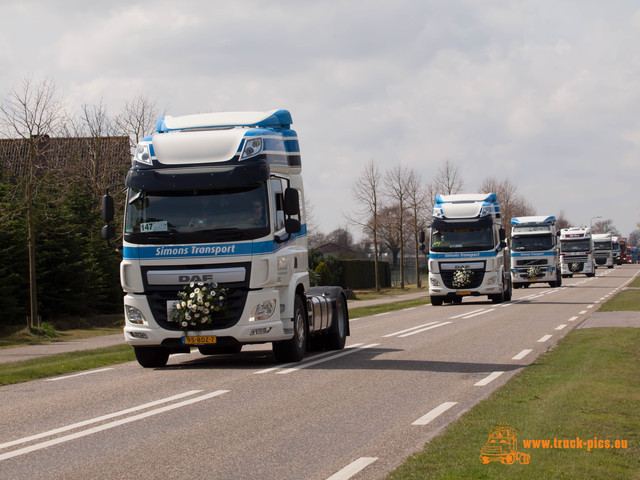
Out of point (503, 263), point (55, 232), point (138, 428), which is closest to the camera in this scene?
point (138, 428)

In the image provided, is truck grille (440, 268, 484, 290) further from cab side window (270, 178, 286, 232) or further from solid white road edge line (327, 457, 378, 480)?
solid white road edge line (327, 457, 378, 480)

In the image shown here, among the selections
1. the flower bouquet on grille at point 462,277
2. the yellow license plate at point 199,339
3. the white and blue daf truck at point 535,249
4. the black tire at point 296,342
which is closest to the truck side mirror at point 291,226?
the black tire at point 296,342

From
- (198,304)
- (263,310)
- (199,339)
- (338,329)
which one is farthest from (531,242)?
(198,304)

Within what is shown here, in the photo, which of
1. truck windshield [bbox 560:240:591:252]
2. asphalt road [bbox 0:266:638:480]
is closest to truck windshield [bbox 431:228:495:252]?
asphalt road [bbox 0:266:638:480]

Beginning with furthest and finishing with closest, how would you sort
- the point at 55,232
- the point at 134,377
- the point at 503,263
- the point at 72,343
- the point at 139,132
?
1. the point at 139,132
2. the point at 503,263
3. the point at 55,232
4. the point at 72,343
5. the point at 134,377

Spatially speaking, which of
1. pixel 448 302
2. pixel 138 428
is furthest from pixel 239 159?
pixel 448 302

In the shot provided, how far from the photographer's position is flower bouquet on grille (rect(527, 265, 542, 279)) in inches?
1798

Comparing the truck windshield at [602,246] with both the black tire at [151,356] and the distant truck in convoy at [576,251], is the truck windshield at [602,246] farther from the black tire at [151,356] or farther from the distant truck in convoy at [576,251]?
the black tire at [151,356]

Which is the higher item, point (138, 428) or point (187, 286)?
point (187, 286)

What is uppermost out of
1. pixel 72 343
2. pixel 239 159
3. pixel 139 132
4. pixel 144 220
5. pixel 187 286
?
pixel 139 132

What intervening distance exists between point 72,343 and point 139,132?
2126 cm

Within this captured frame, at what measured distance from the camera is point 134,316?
42.4 ft

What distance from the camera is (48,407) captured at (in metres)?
9.66

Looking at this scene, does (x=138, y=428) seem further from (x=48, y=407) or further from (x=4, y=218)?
(x=4, y=218)
